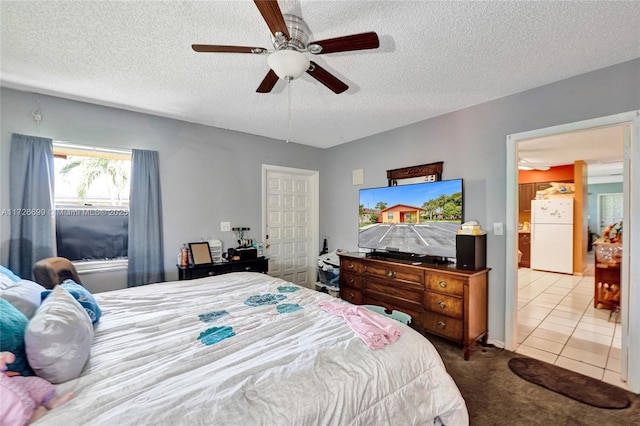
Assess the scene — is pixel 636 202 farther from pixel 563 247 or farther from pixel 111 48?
pixel 563 247

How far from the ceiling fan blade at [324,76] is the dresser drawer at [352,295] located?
2490 millimetres

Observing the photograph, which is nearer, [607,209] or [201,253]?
[201,253]

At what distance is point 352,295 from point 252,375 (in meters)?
2.65

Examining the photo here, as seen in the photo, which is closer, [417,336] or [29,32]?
[417,336]

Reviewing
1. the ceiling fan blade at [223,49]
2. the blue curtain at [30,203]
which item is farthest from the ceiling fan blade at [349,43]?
the blue curtain at [30,203]

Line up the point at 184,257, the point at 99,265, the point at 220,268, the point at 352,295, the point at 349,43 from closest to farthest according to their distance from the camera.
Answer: the point at 349,43
the point at 99,265
the point at 184,257
the point at 220,268
the point at 352,295

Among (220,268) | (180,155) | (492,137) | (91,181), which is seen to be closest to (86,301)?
(220,268)

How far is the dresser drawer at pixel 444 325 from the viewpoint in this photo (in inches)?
103

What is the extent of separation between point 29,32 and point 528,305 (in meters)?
6.09

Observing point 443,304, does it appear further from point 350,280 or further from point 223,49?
point 223,49

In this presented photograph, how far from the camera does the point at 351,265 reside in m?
3.66

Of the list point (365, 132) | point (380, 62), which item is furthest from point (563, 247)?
point (380, 62)

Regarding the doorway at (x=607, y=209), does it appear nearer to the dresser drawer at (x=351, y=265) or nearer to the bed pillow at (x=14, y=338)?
the dresser drawer at (x=351, y=265)

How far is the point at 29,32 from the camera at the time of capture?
177 centimetres
